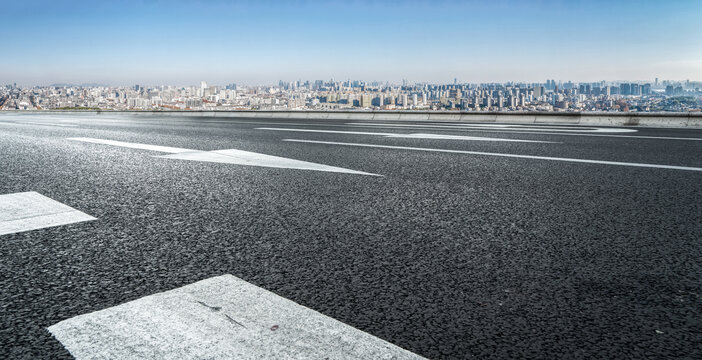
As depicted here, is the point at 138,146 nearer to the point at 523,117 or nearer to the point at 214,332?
the point at 214,332

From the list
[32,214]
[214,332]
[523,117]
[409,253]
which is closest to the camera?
[214,332]

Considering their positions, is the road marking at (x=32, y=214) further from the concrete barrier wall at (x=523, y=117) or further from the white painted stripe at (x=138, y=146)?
the concrete barrier wall at (x=523, y=117)

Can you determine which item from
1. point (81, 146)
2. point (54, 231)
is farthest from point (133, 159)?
point (54, 231)

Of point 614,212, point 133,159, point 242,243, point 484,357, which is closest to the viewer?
point 484,357

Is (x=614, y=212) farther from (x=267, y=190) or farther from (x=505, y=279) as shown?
(x=267, y=190)

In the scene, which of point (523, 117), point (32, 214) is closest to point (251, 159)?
point (32, 214)
